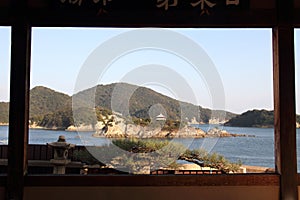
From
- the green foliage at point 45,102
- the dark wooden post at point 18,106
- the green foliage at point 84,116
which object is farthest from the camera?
the green foliage at point 84,116

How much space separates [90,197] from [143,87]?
3.79 ft

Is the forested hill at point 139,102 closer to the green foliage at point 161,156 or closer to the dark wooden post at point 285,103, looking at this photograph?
the green foliage at point 161,156

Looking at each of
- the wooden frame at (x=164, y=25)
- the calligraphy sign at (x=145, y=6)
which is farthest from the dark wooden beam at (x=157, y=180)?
the calligraphy sign at (x=145, y=6)

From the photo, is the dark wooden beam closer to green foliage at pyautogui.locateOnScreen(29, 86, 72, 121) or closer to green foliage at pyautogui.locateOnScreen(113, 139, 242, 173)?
green foliage at pyautogui.locateOnScreen(113, 139, 242, 173)

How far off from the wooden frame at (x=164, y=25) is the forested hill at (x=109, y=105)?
18cm

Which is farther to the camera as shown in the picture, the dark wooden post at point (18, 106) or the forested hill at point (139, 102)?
the forested hill at point (139, 102)

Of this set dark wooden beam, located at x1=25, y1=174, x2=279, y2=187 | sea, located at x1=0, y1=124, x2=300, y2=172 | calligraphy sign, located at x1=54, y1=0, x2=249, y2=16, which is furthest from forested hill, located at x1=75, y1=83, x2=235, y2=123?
calligraphy sign, located at x1=54, y1=0, x2=249, y2=16

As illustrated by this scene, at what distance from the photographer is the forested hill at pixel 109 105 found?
330 cm

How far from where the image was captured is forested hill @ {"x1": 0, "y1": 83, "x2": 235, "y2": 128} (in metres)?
3.30

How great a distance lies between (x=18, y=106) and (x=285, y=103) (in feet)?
7.88

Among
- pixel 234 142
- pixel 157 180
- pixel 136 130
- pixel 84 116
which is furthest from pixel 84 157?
pixel 234 142

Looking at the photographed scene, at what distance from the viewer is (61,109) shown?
3.37 m

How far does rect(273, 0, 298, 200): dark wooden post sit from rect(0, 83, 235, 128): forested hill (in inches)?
18.5

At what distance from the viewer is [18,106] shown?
3115 millimetres
